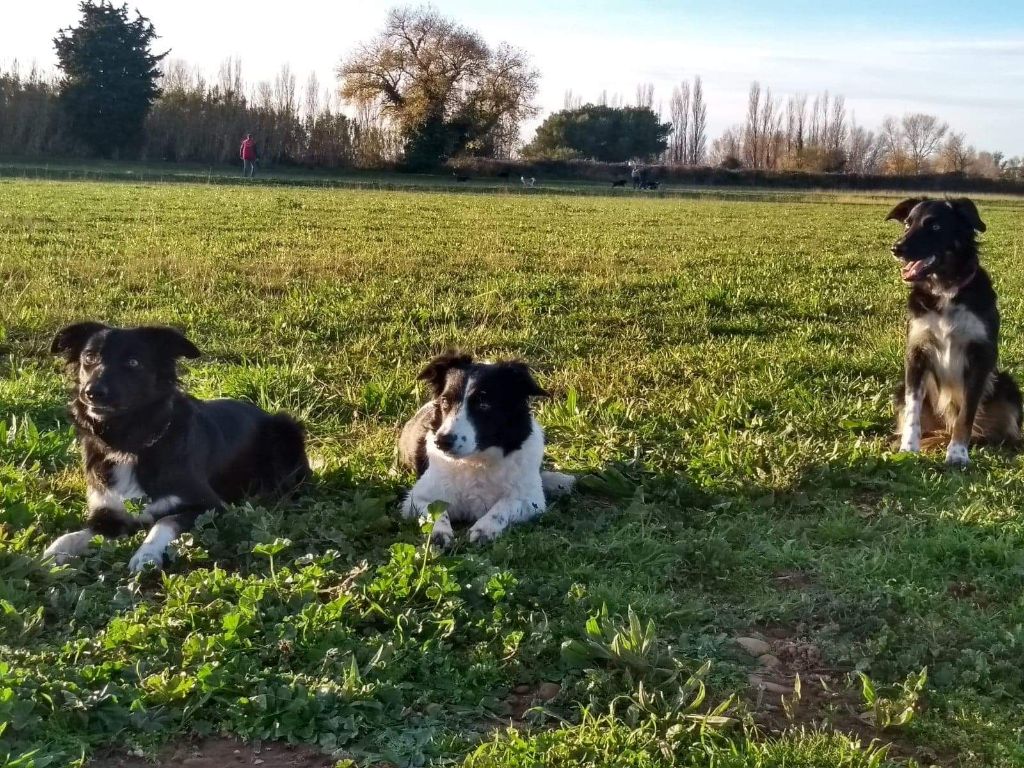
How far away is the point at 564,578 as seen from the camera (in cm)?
411

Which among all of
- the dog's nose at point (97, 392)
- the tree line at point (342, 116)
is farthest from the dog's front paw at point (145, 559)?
the tree line at point (342, 116)

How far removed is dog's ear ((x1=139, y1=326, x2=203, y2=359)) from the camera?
4.84 m

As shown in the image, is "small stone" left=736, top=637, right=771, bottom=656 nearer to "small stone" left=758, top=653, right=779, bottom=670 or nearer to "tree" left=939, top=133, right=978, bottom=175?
"small stone" left=758, top=653, right=779, bottom=670

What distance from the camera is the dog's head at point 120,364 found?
4574 millimetres

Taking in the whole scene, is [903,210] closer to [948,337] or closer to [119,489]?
[948,337]

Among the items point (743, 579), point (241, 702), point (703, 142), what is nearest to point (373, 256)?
point (743, 579)

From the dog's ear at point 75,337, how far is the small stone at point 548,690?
2932mm

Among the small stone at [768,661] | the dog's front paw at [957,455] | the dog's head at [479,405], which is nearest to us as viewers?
the small stone at [768,661]

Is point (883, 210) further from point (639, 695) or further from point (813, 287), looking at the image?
point (639, 695)

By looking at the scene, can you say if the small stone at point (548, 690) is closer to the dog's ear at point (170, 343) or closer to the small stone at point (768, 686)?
the small stone at point (768, 686)

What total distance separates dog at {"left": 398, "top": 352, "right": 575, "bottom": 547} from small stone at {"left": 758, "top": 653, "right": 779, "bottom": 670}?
1643mm

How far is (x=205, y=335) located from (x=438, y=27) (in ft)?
211

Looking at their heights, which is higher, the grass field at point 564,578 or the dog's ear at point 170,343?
the dog's ear at point 170,343

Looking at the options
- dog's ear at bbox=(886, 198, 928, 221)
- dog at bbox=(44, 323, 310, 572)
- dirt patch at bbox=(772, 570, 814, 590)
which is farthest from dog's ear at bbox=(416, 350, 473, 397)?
dog's ear at bbox=(886, 198, 928, 221)
